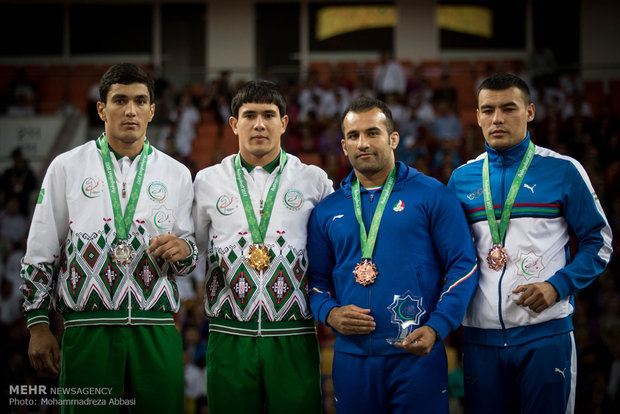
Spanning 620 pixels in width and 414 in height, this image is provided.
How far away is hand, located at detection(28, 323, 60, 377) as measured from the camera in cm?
352

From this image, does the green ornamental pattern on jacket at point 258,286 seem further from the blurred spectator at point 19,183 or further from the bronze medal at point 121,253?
the blurred spectator at point 19,183

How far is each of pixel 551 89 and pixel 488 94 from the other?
416 inches

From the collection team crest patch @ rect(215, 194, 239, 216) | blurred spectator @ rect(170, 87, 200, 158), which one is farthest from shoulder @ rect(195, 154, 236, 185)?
blurred spectator @ rect(170, 87, 200, 158)

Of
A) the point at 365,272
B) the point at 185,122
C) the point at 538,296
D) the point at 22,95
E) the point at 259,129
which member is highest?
the point at 22,95

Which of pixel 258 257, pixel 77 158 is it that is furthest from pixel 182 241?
pixel 77 158

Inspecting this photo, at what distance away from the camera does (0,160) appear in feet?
40.3

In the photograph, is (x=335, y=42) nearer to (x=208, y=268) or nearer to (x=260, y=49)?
(x=260, y=49)

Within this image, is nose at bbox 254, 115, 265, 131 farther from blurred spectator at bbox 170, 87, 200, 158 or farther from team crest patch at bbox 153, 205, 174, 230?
blurred spectator at bbox 170, 87, 200, 158

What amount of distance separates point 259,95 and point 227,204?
2.13 ft

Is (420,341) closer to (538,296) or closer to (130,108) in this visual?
(538,296)

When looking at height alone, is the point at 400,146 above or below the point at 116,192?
above

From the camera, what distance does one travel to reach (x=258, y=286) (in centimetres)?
370

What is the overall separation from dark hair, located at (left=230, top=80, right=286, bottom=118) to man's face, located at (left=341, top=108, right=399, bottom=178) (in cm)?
44

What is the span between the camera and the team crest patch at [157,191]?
3.71 m
